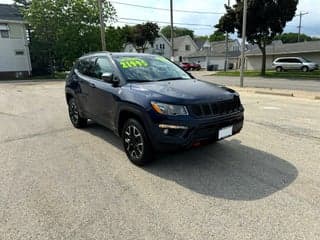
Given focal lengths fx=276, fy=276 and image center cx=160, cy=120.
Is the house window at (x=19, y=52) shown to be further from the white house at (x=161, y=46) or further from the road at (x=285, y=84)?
the white house at (x=161, y=46)

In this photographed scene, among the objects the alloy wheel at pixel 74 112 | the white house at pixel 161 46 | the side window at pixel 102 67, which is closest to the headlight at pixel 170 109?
the side window at pixel 102 67

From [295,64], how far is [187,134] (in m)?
31.9

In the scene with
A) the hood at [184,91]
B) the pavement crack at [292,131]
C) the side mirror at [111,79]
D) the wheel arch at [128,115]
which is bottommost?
the pavement crack at [292,131]

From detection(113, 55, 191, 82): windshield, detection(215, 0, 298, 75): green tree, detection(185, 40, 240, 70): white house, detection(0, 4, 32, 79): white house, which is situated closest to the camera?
detection(113, 55, 191, 82): windshield

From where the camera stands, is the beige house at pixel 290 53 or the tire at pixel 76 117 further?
the beige house at pixel 290 53

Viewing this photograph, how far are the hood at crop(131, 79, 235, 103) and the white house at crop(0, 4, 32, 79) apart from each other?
104 ft

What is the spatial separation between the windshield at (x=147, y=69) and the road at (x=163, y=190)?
1.41 m

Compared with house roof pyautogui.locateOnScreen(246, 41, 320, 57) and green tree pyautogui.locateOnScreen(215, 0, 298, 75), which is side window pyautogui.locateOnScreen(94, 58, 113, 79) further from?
house roof pyautogui.locateOnScreen(246, 41, 320, 57)

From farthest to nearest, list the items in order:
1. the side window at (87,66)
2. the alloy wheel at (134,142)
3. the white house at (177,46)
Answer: the white house at (177,46)
the side window at (87,66)
the alloy wheel at (134,142)

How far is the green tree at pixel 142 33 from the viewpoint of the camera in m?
57.5

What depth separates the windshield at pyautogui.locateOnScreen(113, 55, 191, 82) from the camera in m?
4.73

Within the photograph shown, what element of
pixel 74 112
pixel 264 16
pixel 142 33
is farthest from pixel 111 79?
pixel 142 33

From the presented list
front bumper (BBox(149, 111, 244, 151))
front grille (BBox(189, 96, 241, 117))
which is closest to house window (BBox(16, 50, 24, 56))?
front bumper (BBox(149, 111, 244, 151))

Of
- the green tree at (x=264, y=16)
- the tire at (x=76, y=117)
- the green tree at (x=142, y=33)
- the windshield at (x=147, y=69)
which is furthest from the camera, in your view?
the green tree at (x=142, y=33)
